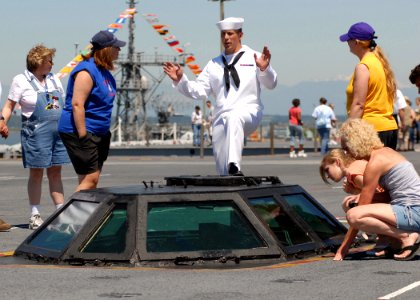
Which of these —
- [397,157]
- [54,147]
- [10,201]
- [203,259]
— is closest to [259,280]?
[203,259]

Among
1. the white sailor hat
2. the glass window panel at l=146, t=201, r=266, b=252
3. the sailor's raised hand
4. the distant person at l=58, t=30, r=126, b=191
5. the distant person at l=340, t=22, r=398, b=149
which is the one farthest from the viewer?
the sailor's raised hand

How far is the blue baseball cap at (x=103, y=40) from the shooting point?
11.1 meters

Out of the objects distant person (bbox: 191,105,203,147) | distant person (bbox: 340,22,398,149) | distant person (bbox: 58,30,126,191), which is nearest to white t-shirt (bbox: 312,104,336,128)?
distant person (bbox: 191,105,203,147)

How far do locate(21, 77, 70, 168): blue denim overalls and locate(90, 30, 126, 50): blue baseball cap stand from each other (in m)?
1.42

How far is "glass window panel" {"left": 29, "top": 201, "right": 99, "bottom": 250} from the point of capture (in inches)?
357

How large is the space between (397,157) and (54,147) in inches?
174

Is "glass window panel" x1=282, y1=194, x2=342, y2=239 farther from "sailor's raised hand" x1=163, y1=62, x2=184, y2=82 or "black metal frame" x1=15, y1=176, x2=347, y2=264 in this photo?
"sailor's raised hand" x1=163, y1=62, x2=184, y2=82

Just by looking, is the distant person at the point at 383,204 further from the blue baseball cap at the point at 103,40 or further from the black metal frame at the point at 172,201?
the blue baseball cap at the point at 103,40

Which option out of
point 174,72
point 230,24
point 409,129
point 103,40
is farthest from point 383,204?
point 409,129

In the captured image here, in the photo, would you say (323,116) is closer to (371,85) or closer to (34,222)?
(34,222)

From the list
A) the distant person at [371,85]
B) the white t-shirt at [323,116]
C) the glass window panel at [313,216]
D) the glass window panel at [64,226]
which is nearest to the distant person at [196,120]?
the white t-shirt at [323,116]

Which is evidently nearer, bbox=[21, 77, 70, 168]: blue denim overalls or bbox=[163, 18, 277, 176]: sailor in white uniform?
bbox=[163, 18, 277, 176]: sailor in white uniform

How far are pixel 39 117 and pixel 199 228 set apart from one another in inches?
155

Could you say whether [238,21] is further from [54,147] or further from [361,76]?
[54,147]
